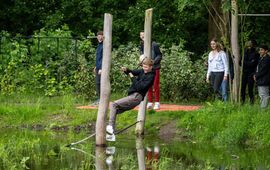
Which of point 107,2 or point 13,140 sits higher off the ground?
point 107,2

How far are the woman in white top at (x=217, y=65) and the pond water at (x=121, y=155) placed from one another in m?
2.97

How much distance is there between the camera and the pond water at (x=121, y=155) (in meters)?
14.8

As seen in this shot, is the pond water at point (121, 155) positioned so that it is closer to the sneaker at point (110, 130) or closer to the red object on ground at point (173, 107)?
the sneaker at point (110, 130)

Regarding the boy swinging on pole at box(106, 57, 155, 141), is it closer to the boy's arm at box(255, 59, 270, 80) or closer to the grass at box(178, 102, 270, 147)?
the grass at box(178, 102, 270, 147)

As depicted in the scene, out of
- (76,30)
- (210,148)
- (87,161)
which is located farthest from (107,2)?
(87,161)

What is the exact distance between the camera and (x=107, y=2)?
34.9m

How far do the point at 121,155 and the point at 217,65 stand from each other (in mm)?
6293

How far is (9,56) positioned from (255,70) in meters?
8.77

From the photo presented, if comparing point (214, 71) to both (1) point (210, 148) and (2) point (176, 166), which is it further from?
(2) point (176, 166)

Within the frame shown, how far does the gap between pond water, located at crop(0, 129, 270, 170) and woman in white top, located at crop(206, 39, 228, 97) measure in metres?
2.97

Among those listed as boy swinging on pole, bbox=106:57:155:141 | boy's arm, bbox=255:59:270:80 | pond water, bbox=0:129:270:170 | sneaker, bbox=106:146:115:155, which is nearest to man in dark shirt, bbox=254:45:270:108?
boy's arm, bbox=255:59:270:80

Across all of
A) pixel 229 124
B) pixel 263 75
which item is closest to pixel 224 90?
pixel 263 75

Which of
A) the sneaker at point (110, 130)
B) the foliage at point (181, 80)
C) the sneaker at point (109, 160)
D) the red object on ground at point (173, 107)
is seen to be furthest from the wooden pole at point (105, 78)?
the foliage at point (181, 80)

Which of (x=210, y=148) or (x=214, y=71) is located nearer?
(x=210, y=148)
